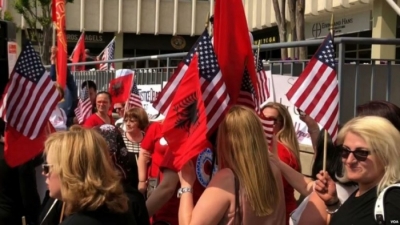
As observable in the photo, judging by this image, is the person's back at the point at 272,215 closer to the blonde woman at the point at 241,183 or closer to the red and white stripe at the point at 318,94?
the blonde woman at the point at 241,183

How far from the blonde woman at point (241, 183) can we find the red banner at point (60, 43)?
5.05m

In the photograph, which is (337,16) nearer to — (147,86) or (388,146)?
(147,86)

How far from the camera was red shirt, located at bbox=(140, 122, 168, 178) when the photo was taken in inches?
224

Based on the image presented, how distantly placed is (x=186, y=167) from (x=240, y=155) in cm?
60

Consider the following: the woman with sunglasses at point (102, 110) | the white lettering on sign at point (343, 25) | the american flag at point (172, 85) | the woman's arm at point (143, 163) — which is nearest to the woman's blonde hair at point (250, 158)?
the american flag at point (172, 85)

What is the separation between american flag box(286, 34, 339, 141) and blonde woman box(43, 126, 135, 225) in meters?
1.59

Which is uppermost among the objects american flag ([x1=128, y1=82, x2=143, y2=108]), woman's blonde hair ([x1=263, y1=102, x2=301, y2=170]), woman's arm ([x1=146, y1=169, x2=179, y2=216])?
american flag ([x1=128, y1=82, x2=143, y2=108])

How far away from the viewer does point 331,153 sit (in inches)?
159

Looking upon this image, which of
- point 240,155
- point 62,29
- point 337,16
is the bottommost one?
point 240,155

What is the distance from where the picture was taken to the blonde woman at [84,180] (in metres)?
3.30

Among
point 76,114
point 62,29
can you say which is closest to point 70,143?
point 62,29

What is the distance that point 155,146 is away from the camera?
5.93 m

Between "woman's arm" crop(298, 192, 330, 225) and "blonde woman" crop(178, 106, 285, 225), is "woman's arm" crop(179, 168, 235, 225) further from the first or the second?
"woman's arm" crop(298, 192, 330, 225)

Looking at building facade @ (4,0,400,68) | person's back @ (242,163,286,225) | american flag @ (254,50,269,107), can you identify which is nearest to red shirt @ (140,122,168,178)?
american flag @ (254,50,269,107)
